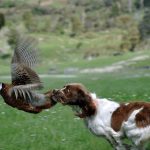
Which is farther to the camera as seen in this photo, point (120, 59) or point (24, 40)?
point (120, 59)

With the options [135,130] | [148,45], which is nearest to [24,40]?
[135,130]

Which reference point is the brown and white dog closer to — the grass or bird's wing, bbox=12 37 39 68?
bird's wing, bbox=12 37 39 68

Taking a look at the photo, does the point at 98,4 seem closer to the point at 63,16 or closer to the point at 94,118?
the point at 63,16

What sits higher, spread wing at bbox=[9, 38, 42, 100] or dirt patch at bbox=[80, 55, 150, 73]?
spread wing at bbox=[9, 38, 42, 100]

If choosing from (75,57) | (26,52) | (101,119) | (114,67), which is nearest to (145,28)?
(75,57)

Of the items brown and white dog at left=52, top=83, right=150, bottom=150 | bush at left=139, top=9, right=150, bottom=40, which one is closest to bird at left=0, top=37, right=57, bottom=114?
brown and white dog at left=52, top=83, right=150, bottom=150

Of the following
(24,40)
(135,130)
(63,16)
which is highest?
(24,40)

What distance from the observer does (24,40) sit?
36.1ft

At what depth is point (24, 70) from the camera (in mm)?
10789

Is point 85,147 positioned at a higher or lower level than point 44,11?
higher

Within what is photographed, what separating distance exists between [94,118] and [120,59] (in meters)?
55.5

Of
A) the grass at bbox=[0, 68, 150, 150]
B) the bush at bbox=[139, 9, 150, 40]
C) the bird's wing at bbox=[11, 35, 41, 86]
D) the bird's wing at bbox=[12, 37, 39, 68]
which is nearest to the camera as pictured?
the bird's wing at bbox=[11, 35, 41, 86]

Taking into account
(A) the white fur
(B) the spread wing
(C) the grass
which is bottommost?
(C) the grass

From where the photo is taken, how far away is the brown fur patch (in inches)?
403
